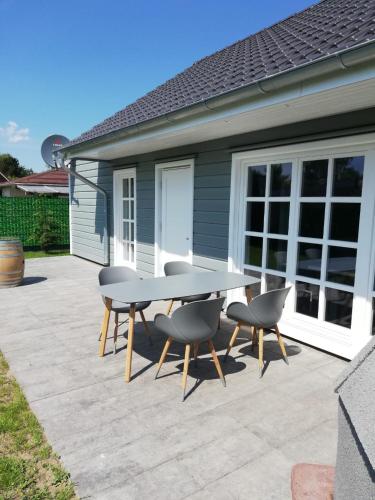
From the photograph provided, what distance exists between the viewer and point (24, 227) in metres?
11.3

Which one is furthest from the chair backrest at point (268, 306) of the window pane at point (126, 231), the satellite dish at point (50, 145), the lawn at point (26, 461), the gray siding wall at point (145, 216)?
the satellite dish at point (50, 145)

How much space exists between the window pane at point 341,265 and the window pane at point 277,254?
1.85ft

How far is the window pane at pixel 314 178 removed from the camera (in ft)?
11.8

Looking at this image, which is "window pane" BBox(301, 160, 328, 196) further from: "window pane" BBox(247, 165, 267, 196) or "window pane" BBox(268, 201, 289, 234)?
"window pane" BBox(247, 165, 267, 196)

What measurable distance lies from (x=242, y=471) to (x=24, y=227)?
10.9 meters

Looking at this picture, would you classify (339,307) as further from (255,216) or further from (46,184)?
(46,184)

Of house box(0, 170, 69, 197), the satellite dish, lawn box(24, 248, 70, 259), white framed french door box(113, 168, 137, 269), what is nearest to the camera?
white framed french door box(113, 168, 137, 269)

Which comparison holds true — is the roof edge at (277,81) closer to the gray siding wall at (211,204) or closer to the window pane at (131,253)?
the gray siding wall at (211,204)

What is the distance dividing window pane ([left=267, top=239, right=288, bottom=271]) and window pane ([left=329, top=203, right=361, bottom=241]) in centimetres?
63

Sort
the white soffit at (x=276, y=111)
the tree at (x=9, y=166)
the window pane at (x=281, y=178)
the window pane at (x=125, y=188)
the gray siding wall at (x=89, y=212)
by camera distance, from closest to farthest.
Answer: the white soffit at (x=276, y=111)
the window pane at (x=281, y=178)
the window pane at (x=125, y=188)
the gray siding wall at (x=89, y=212)
the tree at (x=9, y=166)

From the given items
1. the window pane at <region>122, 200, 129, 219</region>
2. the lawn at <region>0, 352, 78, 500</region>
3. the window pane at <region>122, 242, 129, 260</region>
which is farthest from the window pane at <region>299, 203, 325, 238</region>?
the window pane at <region>122, 242, 129, 260</region>

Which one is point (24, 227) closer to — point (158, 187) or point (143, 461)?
point (158, 187)

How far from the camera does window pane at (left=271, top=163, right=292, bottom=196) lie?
3.99 m

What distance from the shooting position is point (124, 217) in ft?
25.2
